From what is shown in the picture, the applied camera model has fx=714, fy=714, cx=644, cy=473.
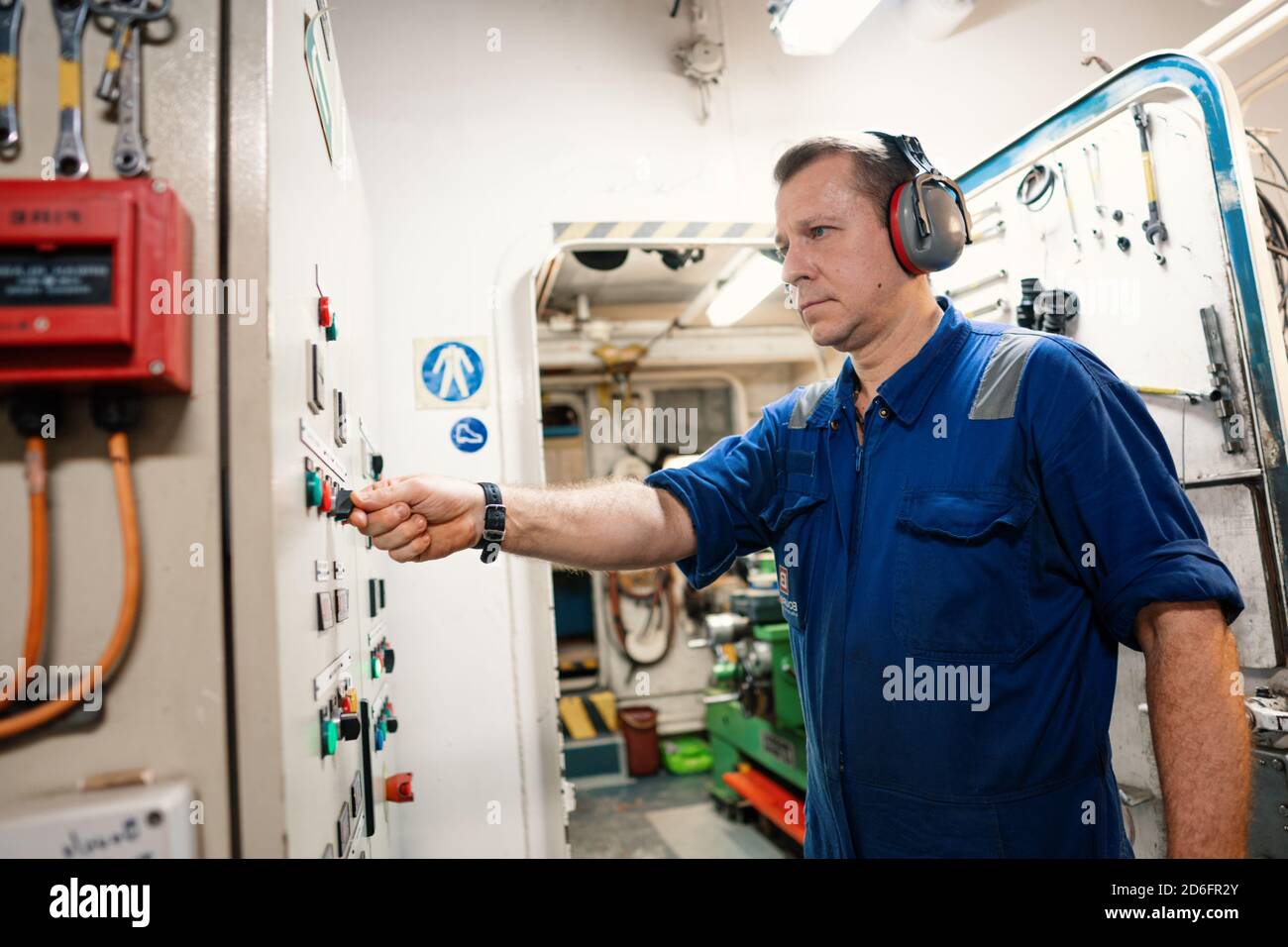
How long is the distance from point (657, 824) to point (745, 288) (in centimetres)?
323

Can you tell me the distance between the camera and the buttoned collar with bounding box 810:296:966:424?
138 centimetres

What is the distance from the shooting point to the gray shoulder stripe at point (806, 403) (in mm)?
1594

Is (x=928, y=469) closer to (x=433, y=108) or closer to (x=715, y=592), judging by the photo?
(x=433, y=108)

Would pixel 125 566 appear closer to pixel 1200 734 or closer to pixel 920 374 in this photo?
pixel 920 374

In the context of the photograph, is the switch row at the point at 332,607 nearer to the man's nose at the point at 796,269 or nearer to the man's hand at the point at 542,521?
the man's hand at the point at 542,521

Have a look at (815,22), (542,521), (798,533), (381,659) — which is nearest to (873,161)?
(798,533)

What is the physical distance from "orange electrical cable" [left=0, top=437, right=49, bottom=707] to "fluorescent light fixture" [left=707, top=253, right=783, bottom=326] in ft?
11.0

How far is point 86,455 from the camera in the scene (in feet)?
2.61

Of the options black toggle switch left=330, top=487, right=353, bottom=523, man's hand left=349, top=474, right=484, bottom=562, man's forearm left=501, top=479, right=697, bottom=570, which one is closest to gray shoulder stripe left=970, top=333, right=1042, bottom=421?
man's forearm left=501, top=479, right=697, bottom=570

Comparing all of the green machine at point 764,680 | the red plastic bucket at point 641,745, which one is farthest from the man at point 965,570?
the red plastic bucket at point 641,745

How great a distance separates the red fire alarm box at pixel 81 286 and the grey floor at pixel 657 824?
3332 mm

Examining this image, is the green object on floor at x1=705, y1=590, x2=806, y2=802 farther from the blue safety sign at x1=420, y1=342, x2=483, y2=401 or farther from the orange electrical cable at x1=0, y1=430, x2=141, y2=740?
the orange electrical cable at x1=0, y1=430, x2=141, y2=740
